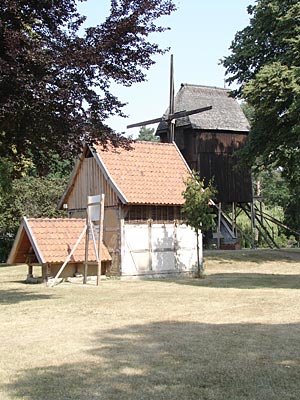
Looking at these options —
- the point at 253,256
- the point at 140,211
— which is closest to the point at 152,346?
the point at 140,211

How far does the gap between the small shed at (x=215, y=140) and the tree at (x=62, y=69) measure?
23426 millimetres

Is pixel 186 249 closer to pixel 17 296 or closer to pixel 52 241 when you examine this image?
pixel 52 241

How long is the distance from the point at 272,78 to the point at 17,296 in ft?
52.8

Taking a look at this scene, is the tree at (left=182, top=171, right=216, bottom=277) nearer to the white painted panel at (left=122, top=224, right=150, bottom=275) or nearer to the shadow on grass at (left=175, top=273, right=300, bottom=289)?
the shadow on grass at (left=175, top=273, right=300, bottom=289)

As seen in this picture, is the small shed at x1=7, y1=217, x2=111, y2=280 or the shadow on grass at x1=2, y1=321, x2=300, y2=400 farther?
the small shed at x1=7, y1=217, x2=111, y2=280

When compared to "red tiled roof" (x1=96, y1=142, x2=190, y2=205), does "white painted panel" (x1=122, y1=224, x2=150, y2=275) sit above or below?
below

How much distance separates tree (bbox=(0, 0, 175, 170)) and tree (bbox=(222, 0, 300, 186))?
13585mm

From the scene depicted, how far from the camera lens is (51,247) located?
21656 millimetres

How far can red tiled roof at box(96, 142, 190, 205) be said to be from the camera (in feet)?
79.8

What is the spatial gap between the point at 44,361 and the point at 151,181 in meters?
18.1

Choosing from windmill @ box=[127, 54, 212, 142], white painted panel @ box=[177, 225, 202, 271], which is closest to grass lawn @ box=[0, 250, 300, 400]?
white painted panel @ box=[177, 225, 202, 271]

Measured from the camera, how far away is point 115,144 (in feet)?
44.4

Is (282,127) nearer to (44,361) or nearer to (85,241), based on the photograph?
(85,241)

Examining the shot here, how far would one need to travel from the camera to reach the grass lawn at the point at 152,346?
6043 mm
